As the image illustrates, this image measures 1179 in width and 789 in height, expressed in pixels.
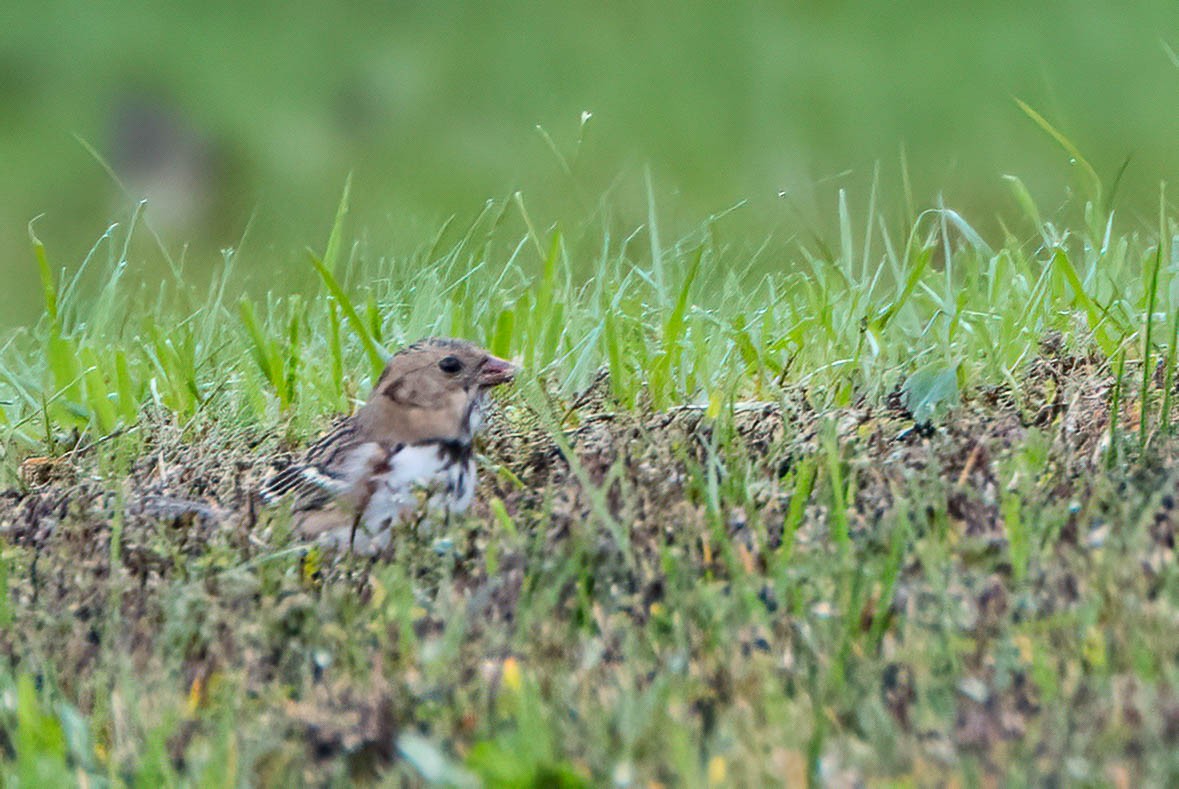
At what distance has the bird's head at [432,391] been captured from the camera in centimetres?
445

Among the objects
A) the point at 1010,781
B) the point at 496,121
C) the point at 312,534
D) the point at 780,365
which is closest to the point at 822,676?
the point at 1010,781

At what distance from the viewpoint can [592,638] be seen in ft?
10.8

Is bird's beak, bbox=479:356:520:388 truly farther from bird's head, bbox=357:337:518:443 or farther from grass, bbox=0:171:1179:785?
grass, bbox=0:171:1179:785

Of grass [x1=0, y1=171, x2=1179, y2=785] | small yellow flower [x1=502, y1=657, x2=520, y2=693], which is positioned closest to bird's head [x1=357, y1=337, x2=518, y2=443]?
grass [x1=0, y1=171, x2=1179, y2=785]

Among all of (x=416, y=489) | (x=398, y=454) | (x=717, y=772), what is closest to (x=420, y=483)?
(x=416, y=489)

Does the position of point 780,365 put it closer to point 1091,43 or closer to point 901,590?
point 901,590

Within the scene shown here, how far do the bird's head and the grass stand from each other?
0.20 metres

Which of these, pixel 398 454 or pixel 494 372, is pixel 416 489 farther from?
pixel 494 372

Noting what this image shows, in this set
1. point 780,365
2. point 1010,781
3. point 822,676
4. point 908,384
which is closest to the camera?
point 1010,781

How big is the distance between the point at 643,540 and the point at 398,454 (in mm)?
914

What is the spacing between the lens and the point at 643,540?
3.69 metres

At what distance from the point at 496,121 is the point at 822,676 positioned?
9480 millimetres

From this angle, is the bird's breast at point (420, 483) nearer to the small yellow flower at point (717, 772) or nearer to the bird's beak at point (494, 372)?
the bird's beak at point (494, 372)

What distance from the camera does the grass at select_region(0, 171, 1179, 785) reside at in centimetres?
287
